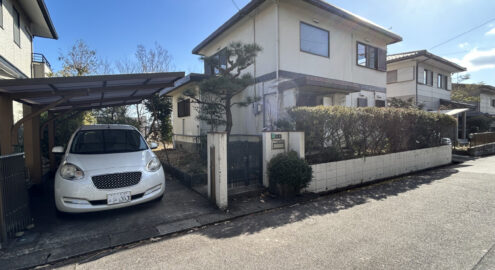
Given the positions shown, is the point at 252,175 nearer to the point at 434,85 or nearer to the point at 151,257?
the point at 151,257

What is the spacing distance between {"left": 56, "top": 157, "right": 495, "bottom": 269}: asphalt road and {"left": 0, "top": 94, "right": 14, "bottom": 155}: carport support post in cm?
357

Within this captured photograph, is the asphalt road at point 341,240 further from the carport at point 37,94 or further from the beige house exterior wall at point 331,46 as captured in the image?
the beige house exterior wall at point 331,46

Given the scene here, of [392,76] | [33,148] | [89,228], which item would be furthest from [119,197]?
[392,76]

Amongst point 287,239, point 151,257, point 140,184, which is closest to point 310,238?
point 287,239

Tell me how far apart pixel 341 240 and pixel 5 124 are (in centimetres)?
639

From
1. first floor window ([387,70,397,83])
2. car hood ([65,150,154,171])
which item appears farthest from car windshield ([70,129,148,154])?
first floor window ([387,70,397,83])

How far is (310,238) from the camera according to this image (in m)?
3.33

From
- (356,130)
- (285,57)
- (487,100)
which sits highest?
(487,100)

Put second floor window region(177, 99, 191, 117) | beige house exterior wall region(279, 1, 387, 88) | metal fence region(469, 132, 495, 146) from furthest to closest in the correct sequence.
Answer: metal fence region(469, 132, 495, 146) → second floor window region(177, 99, 191, 117) → beige house exterior wall region(279, 1, 387, 88)

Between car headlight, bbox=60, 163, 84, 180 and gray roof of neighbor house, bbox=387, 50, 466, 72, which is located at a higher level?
gray roof of neighbor house, bbox=387, 50, 466, 72

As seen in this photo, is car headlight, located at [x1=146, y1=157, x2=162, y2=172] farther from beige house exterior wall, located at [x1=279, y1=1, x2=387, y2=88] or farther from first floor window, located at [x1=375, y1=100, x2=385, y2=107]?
first floor window, located at [x1=375, y1=100, x2=385, y2=107]

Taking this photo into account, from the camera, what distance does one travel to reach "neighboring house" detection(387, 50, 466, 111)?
15.6 metres

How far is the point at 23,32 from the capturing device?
409 inches

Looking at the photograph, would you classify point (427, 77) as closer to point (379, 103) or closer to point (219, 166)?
point (379, 103)
